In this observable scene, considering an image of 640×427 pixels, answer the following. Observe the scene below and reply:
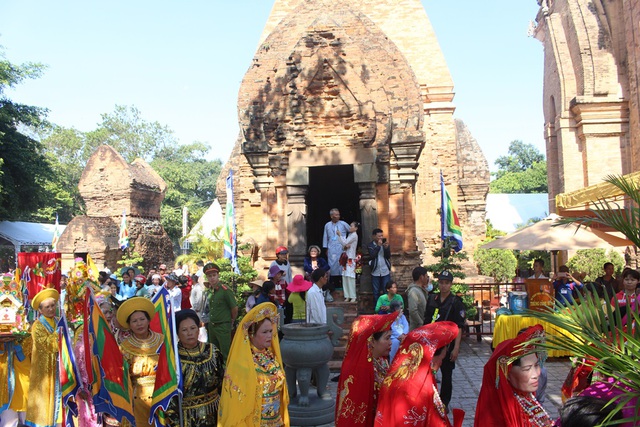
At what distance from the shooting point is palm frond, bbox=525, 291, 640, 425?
2240 millimetres

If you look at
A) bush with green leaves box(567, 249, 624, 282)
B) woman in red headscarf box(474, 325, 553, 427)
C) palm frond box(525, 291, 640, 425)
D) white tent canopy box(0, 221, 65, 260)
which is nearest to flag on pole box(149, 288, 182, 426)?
woman in red headscarf box(474, 325, 553, 427)

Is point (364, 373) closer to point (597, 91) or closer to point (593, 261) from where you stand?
point (593, 261)

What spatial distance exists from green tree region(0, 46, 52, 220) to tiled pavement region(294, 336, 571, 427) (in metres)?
19.0

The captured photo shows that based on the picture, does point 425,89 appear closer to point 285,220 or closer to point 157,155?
point 285,220

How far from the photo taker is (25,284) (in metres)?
7.67

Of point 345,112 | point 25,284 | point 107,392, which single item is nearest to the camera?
point 107,392

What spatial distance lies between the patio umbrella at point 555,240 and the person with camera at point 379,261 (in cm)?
220

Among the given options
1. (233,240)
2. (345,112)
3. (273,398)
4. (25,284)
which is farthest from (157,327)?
(345,112)

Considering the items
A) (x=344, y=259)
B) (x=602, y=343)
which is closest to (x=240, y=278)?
(x=344, y=259)

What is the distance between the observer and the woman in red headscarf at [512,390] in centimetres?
295

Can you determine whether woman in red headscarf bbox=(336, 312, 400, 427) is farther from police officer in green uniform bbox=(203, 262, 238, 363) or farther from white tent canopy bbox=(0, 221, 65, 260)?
white tent canopy bbox=(0, 221, 65, 260)

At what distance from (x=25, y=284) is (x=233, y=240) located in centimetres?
334

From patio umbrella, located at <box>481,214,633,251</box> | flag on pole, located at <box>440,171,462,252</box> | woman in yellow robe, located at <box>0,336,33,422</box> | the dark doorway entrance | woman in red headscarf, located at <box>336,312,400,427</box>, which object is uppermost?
the dark doorway entrance

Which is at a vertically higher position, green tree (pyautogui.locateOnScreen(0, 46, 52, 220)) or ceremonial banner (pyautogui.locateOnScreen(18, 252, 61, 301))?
green tree (pyautogui.locateOnScreen(0, 46, 52, 220))
